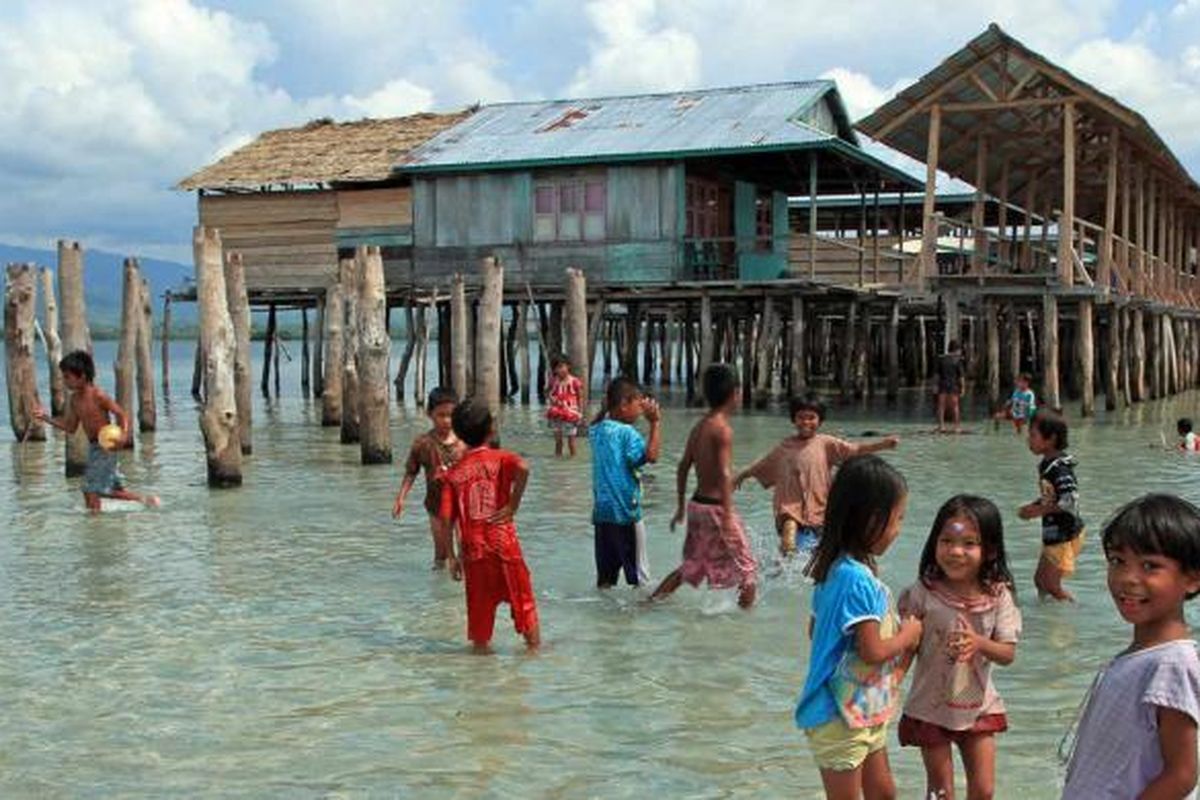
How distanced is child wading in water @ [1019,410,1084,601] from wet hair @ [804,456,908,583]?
3364mm

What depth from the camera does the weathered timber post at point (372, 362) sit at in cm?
1622

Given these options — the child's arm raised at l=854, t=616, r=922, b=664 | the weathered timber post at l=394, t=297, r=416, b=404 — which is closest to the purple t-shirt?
the child's arm raised at l=854, t=616, r=922, b=664

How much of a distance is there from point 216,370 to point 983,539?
37.5ft

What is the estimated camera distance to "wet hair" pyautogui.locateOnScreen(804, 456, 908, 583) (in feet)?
13.2

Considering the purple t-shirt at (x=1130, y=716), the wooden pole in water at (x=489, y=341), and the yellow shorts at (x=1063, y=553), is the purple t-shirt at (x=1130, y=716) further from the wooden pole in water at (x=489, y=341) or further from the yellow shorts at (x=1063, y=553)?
the wooden pole in water at (x=489, y=341)

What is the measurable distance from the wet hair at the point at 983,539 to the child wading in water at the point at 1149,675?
935 millimetres

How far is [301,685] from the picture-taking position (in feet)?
22.3

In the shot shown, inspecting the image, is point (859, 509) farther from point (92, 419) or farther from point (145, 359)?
point (145, 359)

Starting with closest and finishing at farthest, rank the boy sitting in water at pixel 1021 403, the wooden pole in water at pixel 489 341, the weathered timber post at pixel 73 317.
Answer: the weathered timber post at pixel 73 317, the wooden pole in water at pixel 489 341, the boy sitting in water at pixel 1021 403

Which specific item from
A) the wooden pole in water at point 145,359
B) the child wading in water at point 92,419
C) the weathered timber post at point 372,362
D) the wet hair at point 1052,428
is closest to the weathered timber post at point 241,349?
the wooden pole in water at point 145,359

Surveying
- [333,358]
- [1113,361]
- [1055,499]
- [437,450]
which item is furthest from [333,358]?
[1055,499]

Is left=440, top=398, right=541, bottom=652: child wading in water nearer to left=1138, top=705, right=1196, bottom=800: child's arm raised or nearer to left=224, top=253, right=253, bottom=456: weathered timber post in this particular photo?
left=1138, top=705, right=1196, bottom=800: child's arm raised

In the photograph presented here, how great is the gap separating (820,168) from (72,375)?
722 inches

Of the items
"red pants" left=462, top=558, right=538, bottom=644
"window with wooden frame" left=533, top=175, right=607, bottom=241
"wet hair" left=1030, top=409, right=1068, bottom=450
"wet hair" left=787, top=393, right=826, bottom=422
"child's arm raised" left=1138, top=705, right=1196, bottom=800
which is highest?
"window with wooden frame" left=533, top=175, right=607, bottom=241
